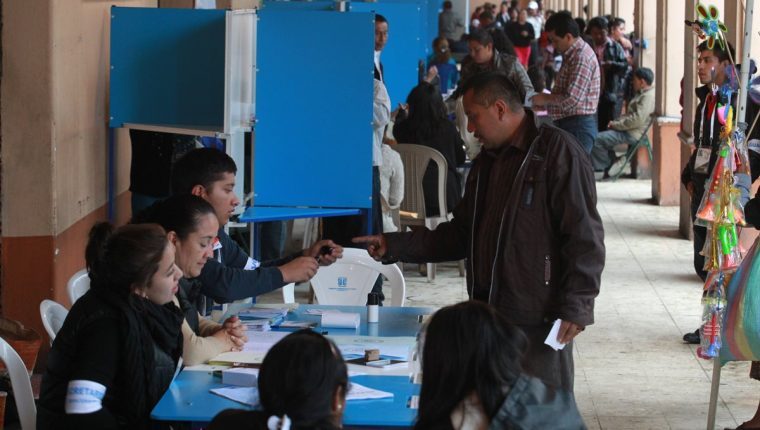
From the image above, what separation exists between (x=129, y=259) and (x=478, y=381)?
1178 mm

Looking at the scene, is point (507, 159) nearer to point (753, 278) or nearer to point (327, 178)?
point (753, 278)

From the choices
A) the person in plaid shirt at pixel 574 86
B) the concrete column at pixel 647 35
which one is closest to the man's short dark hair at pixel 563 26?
the person in plaid shirt at pixel 574 86

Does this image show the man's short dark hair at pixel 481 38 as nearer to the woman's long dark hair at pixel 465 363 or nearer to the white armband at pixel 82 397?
the white armband at pixel 82 397

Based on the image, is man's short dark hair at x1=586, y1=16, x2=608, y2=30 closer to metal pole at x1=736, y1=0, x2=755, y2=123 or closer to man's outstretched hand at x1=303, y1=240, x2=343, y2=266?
metal pole at x1=736, y1=0, x2=755, y2=123

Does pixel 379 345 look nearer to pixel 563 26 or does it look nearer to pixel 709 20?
pixel 709 20

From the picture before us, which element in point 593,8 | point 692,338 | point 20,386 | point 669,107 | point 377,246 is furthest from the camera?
point 593,8

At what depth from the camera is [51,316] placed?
405 centimetres

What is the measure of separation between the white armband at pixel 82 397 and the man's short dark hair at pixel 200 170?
59.7 inches

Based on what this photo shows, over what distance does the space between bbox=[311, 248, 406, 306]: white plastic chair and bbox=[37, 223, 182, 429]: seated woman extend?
1940mm

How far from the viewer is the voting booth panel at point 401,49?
455 inches

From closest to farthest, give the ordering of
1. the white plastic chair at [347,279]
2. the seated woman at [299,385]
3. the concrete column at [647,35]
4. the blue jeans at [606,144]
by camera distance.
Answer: the seated woman at [299,385] → the white plastic chair at [347,279] → the blue jeans at [606,144] → the concrete column at [647,35]

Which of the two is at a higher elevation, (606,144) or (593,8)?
(593,8)

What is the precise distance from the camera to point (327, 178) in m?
6.32

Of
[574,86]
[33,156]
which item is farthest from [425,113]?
[33,156]
